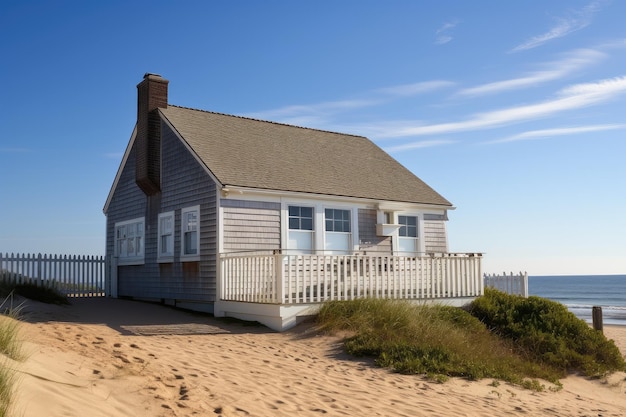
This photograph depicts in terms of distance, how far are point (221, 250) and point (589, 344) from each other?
10151mm

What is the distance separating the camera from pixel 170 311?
18641 mm

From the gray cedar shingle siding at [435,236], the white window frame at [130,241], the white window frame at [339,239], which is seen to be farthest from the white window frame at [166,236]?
the gray cedar shingle siding at [435,236]

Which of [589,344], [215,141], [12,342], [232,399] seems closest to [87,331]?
[12,342]

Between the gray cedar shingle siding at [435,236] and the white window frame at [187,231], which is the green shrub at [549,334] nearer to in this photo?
the gray cedar shingle siding at [435,236]

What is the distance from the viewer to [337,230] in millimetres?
20375

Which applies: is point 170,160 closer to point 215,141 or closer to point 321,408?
point 215,141

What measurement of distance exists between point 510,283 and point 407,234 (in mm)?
4484

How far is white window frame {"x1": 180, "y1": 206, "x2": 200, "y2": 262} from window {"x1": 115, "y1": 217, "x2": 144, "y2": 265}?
129 inches

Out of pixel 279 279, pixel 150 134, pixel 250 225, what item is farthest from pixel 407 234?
pixel 150 134

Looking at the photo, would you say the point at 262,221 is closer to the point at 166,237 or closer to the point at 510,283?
the point at 166,237

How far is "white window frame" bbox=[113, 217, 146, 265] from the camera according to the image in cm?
2245

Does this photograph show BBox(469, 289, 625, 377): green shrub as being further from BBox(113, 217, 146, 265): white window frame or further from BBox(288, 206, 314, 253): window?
BBox(113, 217, 146, 265): white window frame

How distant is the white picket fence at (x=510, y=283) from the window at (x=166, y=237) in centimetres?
1181

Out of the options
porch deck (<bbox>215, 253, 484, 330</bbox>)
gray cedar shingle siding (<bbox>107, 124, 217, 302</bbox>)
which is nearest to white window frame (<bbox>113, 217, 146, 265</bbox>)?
gray cedar shingle siding (<bbox>107, 124, 217, 302</bbox>)
